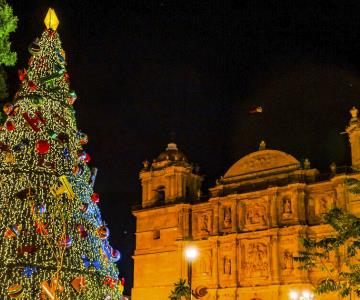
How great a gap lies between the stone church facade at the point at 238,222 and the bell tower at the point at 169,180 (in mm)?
71

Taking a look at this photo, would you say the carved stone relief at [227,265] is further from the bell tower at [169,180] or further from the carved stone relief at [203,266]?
the bell tower at [169,180]

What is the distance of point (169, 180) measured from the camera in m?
39.6

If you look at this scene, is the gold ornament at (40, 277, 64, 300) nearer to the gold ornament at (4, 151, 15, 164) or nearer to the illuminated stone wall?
the gold ornament at (4, 151, 15, 164)

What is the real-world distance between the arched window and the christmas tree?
2327 cm

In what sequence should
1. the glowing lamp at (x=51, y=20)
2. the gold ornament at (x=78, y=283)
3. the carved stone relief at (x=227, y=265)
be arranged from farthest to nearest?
the carved stone relief at (x=227, y=265) < the glowing lamp at (x=51, y=20) < the gold ornament at (x=78, y=283)

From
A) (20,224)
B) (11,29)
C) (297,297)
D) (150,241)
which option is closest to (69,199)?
(20,224)

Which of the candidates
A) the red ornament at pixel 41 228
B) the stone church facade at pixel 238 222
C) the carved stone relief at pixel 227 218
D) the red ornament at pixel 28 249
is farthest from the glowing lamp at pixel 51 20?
the carved stone relief at pixel 227 218

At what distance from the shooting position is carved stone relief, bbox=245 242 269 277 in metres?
34.5

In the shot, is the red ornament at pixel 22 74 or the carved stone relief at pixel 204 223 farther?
the carved stone relief at pixel 204 223

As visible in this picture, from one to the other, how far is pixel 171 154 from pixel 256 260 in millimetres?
10140

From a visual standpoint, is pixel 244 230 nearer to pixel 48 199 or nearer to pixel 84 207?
pixel 84 207

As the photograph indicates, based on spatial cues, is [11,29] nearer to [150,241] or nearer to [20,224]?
[20,224]

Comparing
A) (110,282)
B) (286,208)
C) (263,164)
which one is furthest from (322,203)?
(110,282)

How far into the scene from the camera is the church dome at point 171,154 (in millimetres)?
40250
